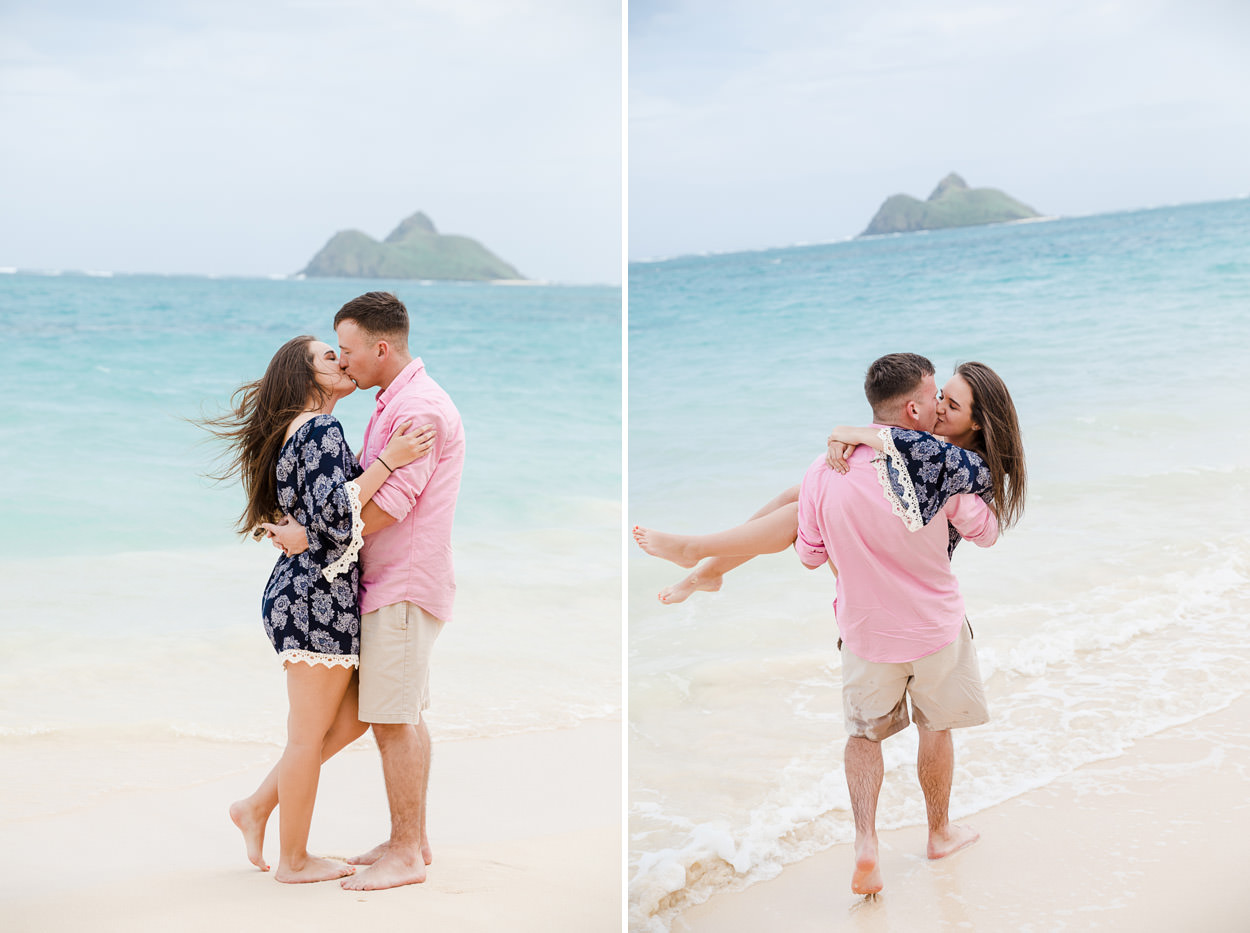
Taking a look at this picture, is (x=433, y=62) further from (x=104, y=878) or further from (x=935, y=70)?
(x=104, y=878)

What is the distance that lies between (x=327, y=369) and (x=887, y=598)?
1432mm

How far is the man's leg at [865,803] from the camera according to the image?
8.18ft

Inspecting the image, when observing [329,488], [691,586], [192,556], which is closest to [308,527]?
[329,488]

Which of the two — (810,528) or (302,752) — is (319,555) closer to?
(302,752)

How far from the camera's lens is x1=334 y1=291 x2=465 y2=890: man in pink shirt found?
2.57 metres

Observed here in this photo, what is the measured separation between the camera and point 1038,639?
4.50 metres

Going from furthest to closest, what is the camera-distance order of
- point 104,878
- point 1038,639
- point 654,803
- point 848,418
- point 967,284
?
point 967,284
point 848,418
point 1038,639
point 654,803
point 104,878

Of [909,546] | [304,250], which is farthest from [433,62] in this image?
[909,546]

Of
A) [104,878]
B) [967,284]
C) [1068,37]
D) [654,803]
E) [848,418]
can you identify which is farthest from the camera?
[1068,37]

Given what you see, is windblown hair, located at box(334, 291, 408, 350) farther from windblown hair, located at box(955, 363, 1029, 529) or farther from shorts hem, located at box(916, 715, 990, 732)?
shorts hem, located at box(916, 715, 990, 732)

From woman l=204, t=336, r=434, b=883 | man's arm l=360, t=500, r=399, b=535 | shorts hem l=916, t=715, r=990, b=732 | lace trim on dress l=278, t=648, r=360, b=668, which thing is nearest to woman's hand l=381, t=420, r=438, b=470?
woman l=204, t=336, r=434, b=883

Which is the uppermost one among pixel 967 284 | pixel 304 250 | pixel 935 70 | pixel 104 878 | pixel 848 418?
pixel 935 70

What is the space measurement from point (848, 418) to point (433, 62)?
1323 cm

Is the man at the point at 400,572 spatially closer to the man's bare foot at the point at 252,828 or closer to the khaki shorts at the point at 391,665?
the khaki shorts at the point at 391,665
